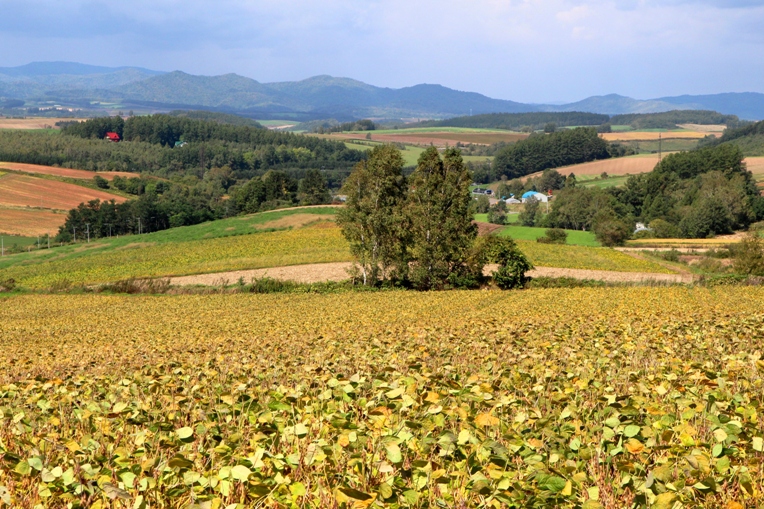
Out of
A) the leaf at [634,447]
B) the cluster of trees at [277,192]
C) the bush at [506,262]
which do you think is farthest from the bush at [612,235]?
the leaf at [634,447]

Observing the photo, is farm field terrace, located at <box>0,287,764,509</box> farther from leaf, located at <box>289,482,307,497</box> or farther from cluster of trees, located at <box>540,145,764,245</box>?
cluster of trees, located at <box>540,145,764,245</box>

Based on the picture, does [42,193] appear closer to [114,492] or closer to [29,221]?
[29,221]

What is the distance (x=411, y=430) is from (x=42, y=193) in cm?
14978

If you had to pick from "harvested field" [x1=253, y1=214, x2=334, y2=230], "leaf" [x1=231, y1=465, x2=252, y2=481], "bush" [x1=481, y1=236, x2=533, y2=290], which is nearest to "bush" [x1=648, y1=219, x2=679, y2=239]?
"harvested field" [x1=253, y1=214, x2=334, y2=230]

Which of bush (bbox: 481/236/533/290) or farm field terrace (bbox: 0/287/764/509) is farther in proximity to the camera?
bush (bbox: 481/236/533/290)

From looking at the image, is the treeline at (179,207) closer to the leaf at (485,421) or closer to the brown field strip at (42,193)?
the brown field strip at (42,193)

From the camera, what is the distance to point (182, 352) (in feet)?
52.5

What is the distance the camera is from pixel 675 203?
131 metres

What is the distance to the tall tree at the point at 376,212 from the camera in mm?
52812

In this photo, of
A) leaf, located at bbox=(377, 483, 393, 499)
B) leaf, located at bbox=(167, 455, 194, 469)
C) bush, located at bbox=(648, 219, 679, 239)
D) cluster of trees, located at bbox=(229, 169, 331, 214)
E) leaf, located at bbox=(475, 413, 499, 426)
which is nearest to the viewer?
leaf, located at bbox=(377, 483, 393, 499)

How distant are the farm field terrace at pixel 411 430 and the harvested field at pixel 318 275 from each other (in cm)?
4651

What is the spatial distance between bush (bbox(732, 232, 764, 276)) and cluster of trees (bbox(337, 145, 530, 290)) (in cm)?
1891

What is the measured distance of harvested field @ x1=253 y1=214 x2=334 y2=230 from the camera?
9812cm

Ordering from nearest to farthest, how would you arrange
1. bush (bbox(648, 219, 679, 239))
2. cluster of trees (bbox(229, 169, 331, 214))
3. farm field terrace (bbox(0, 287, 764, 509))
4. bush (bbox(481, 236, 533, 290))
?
farm field terrace (bbox(0, 287, 764, 509)), bush (bbox(481, 236, 533, 290)), bush (bbox(648, 219, 679, 239)), cluster of trees (bbox(229, 169, 331, 214))
